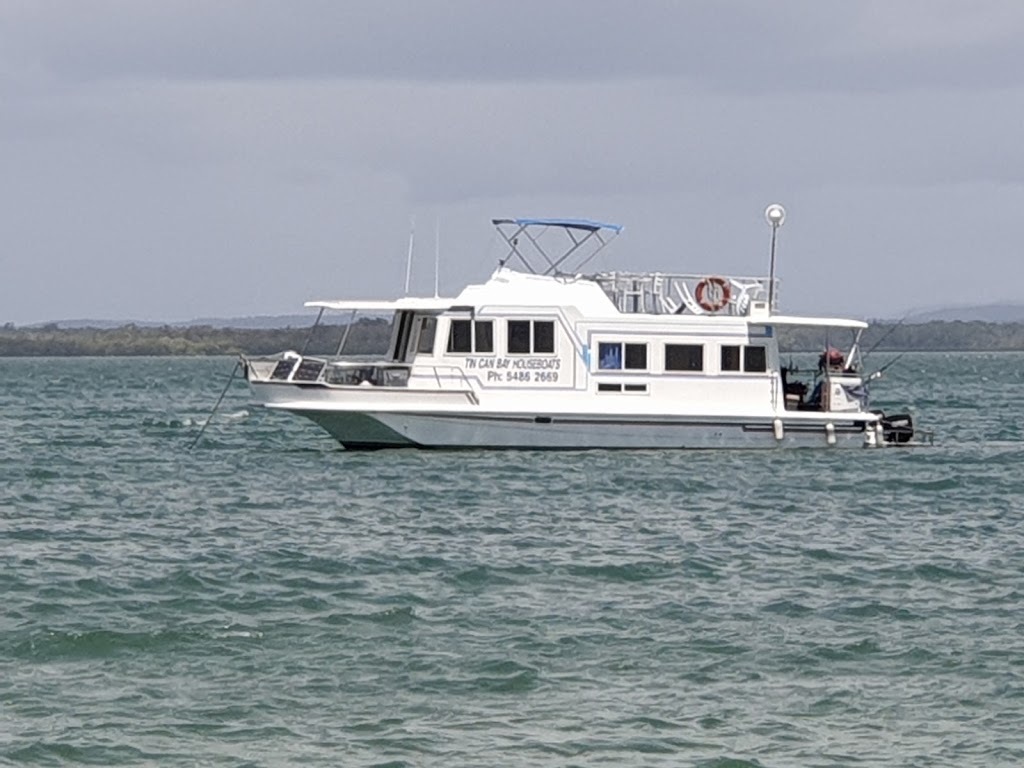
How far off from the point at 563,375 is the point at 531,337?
2.84 ft

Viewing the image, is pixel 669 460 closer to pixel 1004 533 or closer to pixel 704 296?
pixel 704 296

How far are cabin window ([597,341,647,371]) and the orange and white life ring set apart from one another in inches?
71.4

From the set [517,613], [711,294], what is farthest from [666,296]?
[517,613]

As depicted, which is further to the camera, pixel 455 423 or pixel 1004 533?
pixel 455 423

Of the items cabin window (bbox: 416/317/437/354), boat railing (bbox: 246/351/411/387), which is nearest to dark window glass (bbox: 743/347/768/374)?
cabin window (bbox: 416/317/437/354)

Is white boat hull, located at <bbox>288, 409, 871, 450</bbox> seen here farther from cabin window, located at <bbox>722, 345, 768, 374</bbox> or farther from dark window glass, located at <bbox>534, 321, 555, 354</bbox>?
dark window glass, located at <bbox>534, 321, 555, 354</bbox>

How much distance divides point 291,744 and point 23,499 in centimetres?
1754

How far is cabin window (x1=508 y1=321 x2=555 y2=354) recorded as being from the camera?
35.5 metres

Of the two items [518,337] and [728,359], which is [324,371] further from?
[728,359]

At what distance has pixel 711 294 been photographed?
37.2 metres

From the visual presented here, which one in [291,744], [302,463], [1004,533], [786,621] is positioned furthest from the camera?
[302,463]

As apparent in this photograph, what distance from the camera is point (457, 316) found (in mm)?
35438

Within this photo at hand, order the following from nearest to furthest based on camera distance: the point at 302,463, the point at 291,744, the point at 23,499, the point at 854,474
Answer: the point at 291,744 → the point at 23,499 → the point at 854,474 → the point at 302,463

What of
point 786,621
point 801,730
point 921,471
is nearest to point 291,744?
point 801,730
